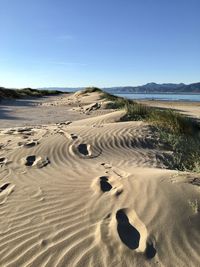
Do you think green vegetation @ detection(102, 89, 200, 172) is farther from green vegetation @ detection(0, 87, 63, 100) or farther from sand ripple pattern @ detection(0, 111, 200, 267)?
green vegetation @ detection(0, 87, 63, 100)

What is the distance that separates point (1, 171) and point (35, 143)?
6.55 feet

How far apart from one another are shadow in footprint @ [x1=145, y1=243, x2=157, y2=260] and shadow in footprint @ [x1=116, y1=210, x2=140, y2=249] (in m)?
0.11

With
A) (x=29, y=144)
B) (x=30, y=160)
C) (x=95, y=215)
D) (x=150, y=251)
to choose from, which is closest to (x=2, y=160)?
(x=30, y=160)

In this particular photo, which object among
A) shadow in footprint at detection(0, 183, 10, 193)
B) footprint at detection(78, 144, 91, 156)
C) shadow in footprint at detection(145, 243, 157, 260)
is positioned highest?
shadow in footprint at detection(145, 243, 157, 260)

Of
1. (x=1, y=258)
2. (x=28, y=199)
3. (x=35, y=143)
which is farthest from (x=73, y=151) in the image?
(x=1, y=258)

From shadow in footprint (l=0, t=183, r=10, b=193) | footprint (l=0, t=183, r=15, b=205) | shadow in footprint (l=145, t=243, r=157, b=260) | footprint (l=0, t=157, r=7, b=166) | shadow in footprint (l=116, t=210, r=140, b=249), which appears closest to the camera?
shadow in footprint (l=145, t=243, r=157, b=260)

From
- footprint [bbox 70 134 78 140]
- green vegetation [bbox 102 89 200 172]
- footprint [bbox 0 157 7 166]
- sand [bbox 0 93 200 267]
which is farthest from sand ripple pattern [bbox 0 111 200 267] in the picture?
footprint [bbox 70 134 78 140]

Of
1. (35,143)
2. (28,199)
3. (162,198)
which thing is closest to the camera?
(162,198)

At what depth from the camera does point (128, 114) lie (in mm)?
13500

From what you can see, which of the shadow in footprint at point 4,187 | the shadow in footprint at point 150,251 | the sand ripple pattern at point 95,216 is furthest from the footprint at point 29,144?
the shadow in footprint at point 150,251

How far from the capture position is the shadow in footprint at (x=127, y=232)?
367cm

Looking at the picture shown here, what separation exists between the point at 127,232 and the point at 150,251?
0.38 metres

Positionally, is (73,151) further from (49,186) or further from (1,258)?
(1,258)

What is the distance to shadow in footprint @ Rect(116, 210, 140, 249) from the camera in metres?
3.67
